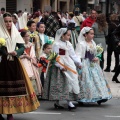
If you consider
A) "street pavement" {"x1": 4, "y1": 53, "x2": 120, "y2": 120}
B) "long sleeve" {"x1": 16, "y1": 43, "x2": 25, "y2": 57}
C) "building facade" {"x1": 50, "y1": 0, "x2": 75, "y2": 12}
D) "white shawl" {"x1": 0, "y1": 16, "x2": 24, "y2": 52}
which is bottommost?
"street pavement" {"x1": 4, "y1": 53, "x2": 120, "y2": 120}

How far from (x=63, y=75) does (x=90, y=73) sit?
753mm

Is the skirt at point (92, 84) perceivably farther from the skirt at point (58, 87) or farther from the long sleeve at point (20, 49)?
the long sleeve at point (20, 49)

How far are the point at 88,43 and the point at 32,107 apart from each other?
96.6 inches

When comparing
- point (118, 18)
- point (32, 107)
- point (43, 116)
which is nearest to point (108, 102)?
point (43, 116)

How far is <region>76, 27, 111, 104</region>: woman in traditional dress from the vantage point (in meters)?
10.8

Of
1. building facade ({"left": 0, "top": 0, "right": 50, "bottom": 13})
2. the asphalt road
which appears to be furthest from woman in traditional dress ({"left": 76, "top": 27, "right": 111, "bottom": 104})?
building facade ({"left": 0, "top": 0, "right": 50, "bottom": 13})

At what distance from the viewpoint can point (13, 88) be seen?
349 inches

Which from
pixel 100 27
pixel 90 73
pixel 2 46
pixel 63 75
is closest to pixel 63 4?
pixel 100 27

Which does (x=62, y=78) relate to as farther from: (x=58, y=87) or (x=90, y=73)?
(x=90, y=73)

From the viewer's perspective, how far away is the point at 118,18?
16359 millimetres

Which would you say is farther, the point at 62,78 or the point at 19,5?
the point at 19,5

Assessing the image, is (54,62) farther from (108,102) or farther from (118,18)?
(118,18)

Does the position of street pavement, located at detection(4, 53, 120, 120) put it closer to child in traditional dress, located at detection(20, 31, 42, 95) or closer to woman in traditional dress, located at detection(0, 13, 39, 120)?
child in traditional dress, located at detection(20, 31, 42, 95)

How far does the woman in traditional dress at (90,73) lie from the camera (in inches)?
426
